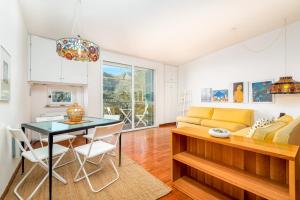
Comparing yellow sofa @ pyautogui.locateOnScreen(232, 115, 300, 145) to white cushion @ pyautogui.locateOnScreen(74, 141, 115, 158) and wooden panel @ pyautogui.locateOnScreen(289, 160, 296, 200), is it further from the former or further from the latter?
white cushion @ pyautogui.locateOnScreen(74, 141, 115, 158)

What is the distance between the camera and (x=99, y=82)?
14.3 feet

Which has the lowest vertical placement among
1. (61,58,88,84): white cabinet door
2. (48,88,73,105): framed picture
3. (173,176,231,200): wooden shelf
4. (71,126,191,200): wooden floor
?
(71,126,191,200): wooden floor

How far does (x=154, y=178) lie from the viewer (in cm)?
206

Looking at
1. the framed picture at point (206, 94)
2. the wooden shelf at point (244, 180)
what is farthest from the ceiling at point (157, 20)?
the wooden shelf at point (244, 180)

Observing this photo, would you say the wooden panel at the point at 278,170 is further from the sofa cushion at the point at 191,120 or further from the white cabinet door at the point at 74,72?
the white cabinet door at the point at 74,72

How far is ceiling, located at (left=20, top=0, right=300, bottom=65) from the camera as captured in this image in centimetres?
251

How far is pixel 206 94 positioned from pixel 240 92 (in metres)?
1.11

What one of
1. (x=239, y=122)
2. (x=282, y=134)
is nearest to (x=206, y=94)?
(x=239, y=122)

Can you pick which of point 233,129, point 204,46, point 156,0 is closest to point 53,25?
point 156,0

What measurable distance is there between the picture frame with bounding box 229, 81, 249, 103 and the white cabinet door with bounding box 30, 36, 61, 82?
15.6ft

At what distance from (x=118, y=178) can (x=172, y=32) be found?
3198 mm

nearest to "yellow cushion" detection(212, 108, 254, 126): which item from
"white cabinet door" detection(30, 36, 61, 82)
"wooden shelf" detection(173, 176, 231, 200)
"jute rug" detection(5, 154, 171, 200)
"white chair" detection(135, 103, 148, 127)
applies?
"white chair" detection(135, 103, 148, 127)

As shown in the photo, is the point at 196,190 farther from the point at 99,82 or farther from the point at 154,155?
the point at 99,82

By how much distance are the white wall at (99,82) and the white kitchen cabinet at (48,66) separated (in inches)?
17.3
